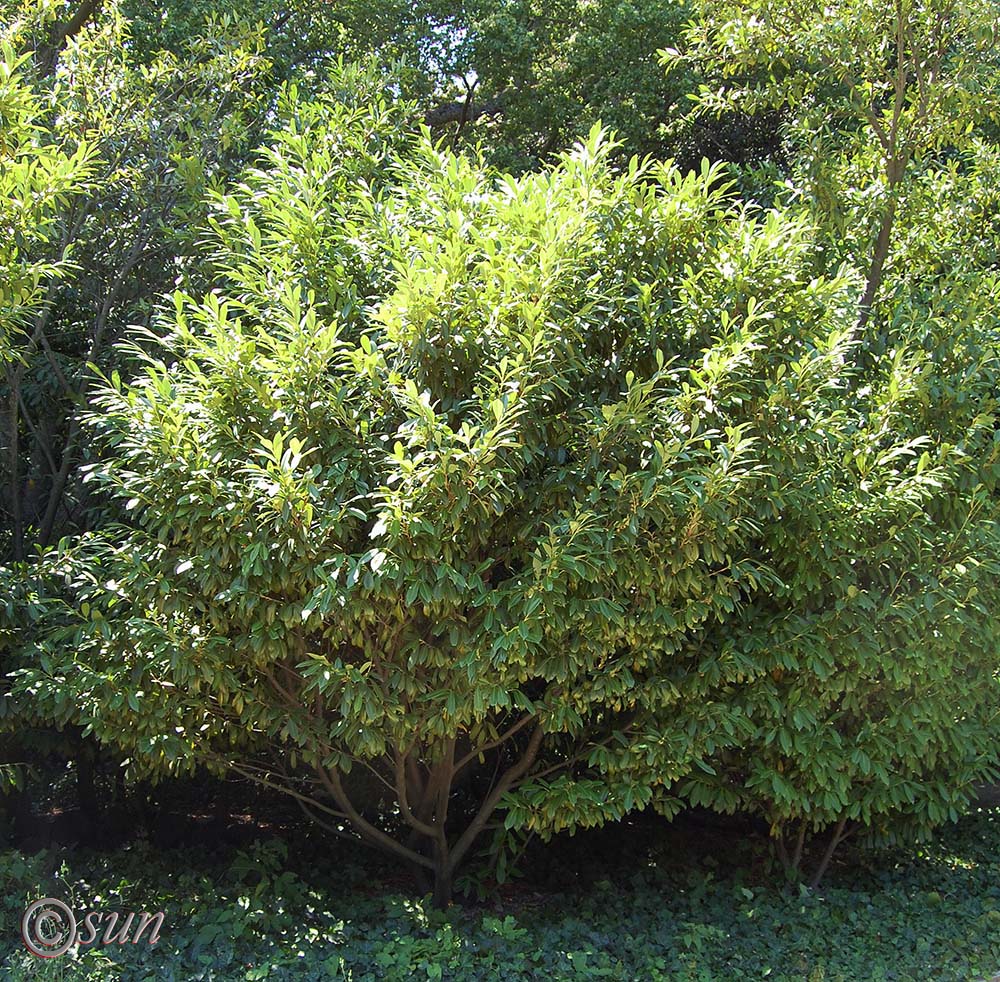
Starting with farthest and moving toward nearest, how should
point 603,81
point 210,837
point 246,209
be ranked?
1. point 603,81
2. point 210,837
3. point 246,209

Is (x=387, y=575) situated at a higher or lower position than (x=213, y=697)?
higher

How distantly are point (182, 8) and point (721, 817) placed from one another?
296 inches

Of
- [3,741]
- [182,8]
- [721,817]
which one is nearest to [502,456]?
[3,741]

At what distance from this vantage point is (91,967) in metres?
4.20

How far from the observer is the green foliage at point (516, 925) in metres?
4.38

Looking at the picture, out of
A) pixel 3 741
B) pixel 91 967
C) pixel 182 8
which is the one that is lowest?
pixel 91 967

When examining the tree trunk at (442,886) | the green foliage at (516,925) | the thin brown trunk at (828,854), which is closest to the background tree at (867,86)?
the thin brown trunk at (828,854)

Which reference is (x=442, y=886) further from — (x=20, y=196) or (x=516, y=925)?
(x=20, y=196)

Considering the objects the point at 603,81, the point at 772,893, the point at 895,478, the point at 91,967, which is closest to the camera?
the point at 91,967

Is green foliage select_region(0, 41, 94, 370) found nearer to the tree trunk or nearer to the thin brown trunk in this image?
the tree trunk

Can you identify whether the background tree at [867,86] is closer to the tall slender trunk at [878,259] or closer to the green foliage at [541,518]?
the tall slender trunk at [878,259]

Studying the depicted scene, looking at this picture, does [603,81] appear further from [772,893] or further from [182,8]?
[772,893]

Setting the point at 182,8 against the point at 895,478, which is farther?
the point at 182,8

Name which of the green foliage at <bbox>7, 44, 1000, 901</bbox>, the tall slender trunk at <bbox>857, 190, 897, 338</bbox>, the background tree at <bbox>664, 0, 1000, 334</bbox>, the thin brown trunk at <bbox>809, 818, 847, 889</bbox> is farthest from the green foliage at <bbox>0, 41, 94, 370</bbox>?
the thin brown trunk at <bbox>809, 818, 847, 889</bbox>
